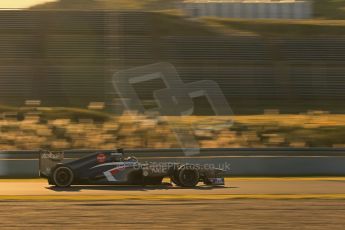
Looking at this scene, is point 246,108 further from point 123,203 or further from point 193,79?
point 123,203

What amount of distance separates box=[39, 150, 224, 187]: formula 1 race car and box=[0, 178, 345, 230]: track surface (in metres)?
0.20

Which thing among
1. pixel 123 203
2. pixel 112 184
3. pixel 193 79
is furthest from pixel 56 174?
pixel 193 79

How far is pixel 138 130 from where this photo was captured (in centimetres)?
2388

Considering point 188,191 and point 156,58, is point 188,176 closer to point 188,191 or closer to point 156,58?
point 188,191

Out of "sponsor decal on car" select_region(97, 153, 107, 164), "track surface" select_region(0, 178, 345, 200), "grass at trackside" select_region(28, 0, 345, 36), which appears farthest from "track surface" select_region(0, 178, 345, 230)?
"grass at trackside" select_region(28, 0, 345, 36)

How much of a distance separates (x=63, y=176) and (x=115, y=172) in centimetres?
112

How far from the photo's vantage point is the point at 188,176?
13.6 meters

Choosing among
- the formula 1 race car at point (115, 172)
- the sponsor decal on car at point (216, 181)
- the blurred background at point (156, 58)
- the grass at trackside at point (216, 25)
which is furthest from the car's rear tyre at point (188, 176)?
the grass at trackside at point (216, 25)

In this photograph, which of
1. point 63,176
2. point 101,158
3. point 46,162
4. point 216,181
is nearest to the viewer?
point 101,158

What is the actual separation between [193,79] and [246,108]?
5.17 meters

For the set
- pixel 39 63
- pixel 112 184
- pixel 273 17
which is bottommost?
pixel 112 184

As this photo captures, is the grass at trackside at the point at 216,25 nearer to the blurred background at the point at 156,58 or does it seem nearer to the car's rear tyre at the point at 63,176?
the blurred background at the point at 156,58

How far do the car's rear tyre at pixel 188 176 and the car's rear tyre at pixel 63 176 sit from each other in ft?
7.55

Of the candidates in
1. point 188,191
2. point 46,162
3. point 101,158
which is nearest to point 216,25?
point 46,162
